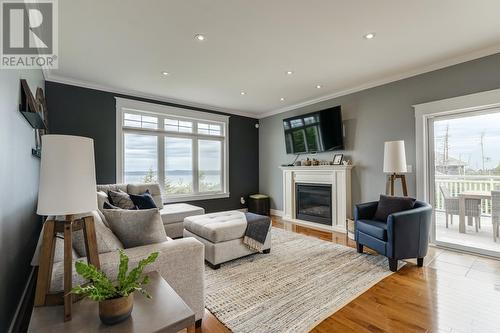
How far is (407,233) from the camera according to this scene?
2.78 m

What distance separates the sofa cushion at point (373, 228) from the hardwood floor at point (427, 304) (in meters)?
0.44

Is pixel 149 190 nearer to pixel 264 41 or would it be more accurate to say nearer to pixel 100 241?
pixel 100 241

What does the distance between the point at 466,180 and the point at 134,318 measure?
4.38m

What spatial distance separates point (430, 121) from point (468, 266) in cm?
207

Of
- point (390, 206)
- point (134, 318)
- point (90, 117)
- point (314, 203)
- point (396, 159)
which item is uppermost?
point (90, 117)

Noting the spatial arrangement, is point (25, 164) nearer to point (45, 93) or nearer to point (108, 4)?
point (108, 4)

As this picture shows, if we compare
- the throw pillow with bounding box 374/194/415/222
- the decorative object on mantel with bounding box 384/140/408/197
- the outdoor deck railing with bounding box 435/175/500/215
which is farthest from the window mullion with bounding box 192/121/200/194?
the outdoor deck railing with bounding box 435/175/500/215

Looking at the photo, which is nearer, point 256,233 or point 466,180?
point 256,233

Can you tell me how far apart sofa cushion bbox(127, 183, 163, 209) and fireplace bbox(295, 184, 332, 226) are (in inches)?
117

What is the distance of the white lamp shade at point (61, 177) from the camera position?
1111mm

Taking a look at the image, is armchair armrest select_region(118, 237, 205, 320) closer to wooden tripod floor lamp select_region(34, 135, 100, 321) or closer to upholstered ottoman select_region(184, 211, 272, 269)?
wooden tripod floor lamp select_region(34, 135, 100, 321)

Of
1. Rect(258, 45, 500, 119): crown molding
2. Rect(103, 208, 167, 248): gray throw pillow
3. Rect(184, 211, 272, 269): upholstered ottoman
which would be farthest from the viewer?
Rect(258, 45, 500, 119): crown molding

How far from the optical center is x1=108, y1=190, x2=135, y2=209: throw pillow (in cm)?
350

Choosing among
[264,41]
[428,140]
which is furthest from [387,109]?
[264,41]
